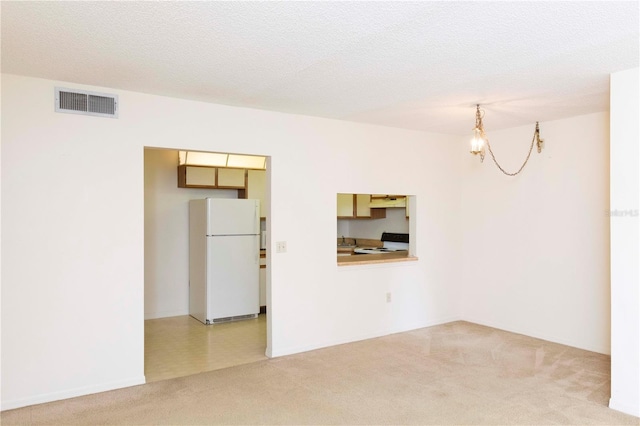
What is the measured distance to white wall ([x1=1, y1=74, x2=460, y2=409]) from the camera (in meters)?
3.16

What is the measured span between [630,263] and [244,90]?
121 inches

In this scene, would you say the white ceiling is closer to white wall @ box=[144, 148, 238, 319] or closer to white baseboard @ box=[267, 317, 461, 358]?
white baseboard @ box=[267, 317, 461, 358]

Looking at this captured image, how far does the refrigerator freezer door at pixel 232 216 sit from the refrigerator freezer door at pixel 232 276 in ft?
0.29

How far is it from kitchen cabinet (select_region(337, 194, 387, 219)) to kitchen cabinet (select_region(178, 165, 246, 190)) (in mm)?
1898

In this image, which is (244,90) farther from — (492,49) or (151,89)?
(492,49)

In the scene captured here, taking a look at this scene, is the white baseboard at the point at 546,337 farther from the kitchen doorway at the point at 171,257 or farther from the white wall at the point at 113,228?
the kitchen doorway at the point at 171,257

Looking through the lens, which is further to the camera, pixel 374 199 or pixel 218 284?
pixel 374 199

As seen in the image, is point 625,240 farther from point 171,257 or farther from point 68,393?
point 171,257

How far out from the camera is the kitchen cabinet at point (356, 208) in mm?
7500

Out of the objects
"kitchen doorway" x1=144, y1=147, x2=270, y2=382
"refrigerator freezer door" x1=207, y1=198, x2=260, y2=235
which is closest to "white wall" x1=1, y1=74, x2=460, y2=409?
"kitchen doorway" x1=144, y1=147, x2=270, y2=382

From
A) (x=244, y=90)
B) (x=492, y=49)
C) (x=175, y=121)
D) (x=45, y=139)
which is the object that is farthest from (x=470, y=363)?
(x=45, y=139)

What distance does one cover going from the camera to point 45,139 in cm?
324

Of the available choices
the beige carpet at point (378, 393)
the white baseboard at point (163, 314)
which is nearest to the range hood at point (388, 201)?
the beige carpet at point (378, 393)

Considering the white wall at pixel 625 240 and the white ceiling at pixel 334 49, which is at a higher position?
the white ceiling at pixel 334 49
